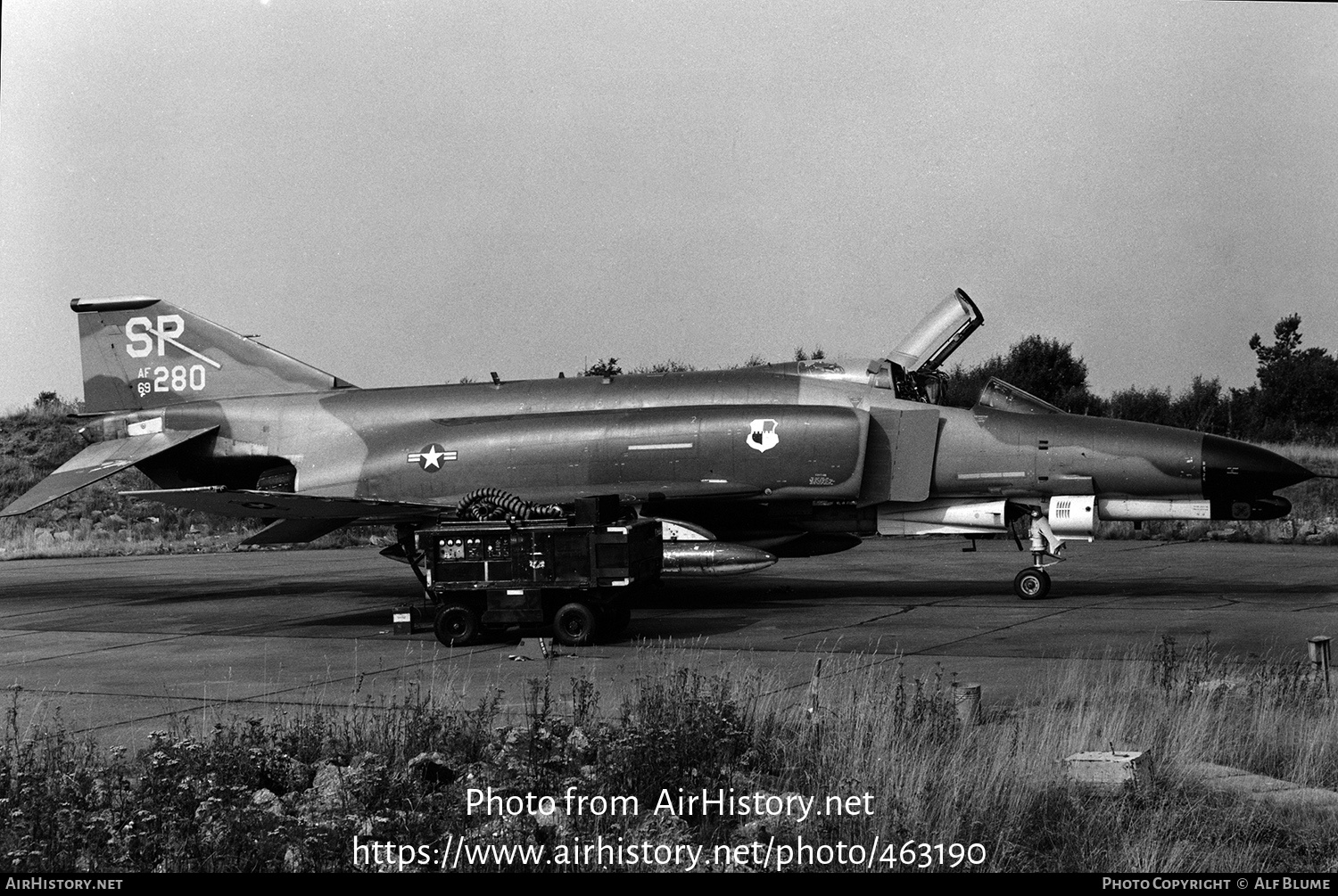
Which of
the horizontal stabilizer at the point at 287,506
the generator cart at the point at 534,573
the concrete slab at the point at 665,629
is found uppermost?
the horizontal stabilizer at the point at 287,506

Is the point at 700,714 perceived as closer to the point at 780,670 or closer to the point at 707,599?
the point at 780,670

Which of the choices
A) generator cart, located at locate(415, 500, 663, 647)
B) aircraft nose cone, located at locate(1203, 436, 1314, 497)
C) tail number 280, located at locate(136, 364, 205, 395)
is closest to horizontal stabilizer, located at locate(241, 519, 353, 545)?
tail number 280, located at locate(136, 364, 205, 395)

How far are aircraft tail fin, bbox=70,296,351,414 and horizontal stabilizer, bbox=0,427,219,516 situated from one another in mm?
739

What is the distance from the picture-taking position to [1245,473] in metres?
14.3

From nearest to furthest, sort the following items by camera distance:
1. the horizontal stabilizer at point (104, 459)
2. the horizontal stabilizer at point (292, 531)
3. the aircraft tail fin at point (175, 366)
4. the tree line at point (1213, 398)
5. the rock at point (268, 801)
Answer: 1. the rock at point (268, 801)
2. the horizontal stabilizer at point (292, 531)
3. the horizontal stabilizer at point (104, 459)
4. the aircraft tail fin at point (175, 366)
5. the tree line at point (1213, 398)

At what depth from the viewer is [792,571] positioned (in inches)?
816

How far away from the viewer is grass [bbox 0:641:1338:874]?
17.3 ft

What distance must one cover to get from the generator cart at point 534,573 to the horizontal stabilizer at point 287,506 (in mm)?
2638

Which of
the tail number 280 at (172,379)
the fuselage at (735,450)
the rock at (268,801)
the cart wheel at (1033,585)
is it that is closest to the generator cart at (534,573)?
the fuselage at (735,450)

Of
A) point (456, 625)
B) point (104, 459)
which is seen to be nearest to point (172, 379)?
point (104, 459)

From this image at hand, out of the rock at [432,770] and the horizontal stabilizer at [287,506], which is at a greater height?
the horizontal stabilizer at [287,506]

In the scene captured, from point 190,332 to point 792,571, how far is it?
10269mm

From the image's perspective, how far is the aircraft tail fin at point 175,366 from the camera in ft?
60.1

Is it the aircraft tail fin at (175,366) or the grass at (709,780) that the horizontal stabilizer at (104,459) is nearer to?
the aircraft tail fin at (175,366)
